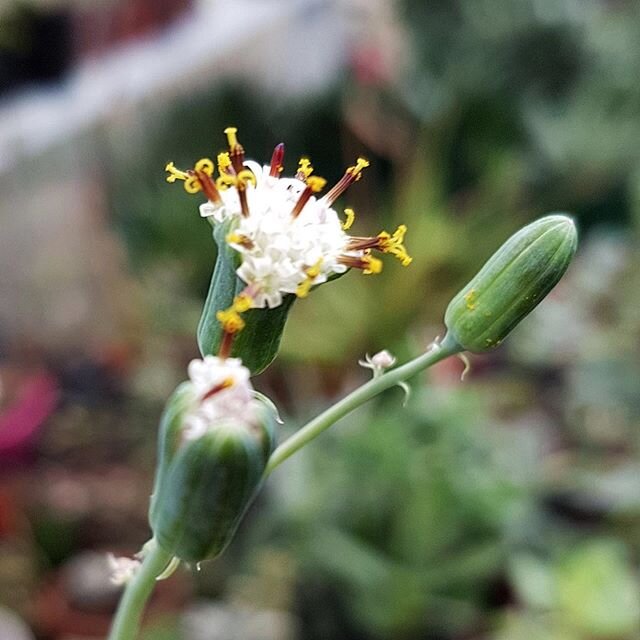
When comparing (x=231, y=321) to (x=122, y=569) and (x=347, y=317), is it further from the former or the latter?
(x=347, y=317)

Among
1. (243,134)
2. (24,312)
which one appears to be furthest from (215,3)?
(24,312)

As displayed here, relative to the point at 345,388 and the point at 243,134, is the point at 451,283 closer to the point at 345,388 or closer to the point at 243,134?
the point at 345,388

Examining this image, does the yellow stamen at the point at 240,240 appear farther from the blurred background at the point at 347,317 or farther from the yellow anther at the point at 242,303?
the blurred background at the point at 347,317

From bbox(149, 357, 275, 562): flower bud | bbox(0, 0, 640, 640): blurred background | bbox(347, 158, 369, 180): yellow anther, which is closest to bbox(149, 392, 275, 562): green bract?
bbox(149, 357, 275, 562): flower bud

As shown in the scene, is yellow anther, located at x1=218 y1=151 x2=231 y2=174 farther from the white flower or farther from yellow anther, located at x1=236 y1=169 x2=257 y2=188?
the white flower

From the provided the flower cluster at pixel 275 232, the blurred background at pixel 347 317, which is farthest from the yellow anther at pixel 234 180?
the blurred background at pixel 347 317
